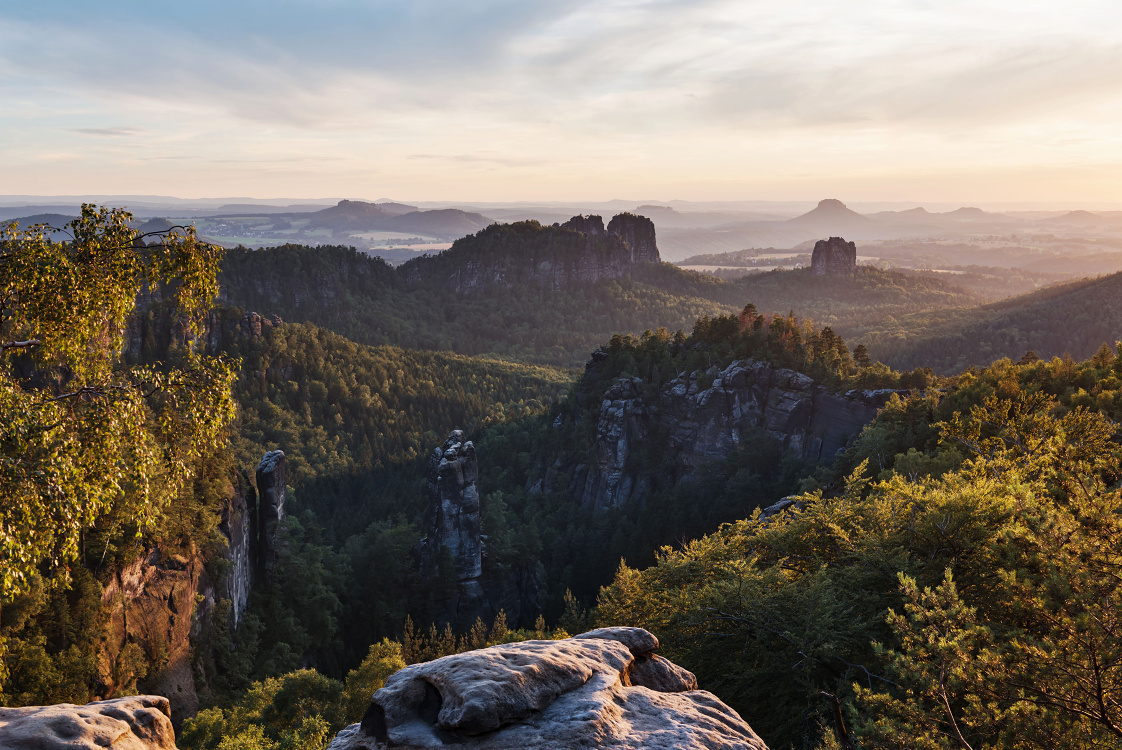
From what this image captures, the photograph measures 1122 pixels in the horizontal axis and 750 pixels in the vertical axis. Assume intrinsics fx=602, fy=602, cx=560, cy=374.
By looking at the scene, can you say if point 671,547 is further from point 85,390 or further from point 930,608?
point 85,390

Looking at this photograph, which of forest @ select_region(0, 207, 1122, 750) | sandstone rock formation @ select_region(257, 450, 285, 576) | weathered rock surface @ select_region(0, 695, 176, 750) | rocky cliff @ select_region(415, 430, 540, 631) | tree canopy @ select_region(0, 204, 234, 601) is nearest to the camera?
weathered rock surface @ select_region(0, 695, 176, 750)

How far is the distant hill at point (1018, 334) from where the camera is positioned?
131 metres

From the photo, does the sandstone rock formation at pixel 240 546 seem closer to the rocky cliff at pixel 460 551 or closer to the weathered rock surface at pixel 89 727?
the rocky cliff at pixel 460 551

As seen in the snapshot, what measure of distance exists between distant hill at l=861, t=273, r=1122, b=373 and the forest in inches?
3217

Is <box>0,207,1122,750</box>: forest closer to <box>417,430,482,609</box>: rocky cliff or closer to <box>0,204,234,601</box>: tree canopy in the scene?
<box>0,204,234,601</box>: tree canopy

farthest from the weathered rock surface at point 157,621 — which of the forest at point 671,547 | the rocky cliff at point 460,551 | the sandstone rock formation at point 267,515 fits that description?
the rocky cliff at point 460,551

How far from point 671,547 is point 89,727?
83.2ft

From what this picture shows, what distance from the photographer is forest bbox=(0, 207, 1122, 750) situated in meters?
9.57

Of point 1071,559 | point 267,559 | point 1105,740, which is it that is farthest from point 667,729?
point 267,559

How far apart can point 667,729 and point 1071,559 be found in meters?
7.03

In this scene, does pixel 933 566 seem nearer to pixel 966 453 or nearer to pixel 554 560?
pixel 966 453

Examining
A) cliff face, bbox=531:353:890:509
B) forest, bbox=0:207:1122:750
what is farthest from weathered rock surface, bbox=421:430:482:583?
cliff face, bbox=531:353:890:509

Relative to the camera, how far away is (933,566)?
16172mm

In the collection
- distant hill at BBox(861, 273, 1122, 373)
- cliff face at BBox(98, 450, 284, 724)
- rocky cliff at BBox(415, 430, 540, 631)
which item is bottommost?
rocky cliff at BBox(415, 430, 540, 631)
